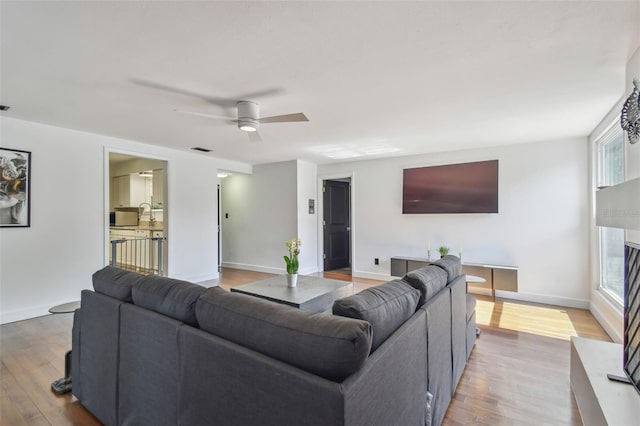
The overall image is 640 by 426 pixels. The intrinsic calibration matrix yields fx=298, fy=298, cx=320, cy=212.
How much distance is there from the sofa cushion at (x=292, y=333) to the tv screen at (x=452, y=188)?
434 cm

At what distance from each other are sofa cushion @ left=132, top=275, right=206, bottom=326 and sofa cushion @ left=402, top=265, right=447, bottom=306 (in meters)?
1.15

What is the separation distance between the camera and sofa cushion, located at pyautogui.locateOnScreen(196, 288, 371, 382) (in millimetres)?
951

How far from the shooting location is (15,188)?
343cm

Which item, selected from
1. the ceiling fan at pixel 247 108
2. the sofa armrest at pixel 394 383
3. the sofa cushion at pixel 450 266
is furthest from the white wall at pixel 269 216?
the sofa armrest at pixel 394 383

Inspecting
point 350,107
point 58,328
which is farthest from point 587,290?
point 58,328

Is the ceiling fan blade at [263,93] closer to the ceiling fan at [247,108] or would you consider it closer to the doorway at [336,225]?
the ceiling fan at [247,108]

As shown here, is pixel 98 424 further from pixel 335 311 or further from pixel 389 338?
pixel 389 338

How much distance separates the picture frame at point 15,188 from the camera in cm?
335

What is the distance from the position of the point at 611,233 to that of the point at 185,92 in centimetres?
471

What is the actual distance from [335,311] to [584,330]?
3.53 metres

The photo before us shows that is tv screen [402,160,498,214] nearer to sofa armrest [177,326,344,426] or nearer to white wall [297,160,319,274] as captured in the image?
white wall [297,160,319,274]

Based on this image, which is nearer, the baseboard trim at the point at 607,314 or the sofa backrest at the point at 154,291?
the sofa backrest at the point at 154,291

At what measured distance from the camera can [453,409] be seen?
1926 mm

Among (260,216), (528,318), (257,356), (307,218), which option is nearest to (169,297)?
(257,356)
